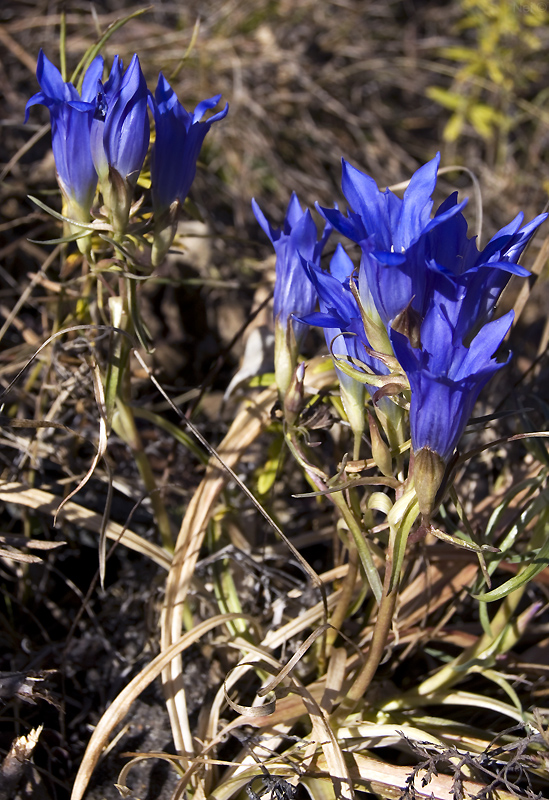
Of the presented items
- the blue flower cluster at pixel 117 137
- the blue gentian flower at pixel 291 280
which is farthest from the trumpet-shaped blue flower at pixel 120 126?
the blue gentian flower at pixel 291 280

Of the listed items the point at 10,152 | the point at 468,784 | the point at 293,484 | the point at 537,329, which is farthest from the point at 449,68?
the point at 468,784

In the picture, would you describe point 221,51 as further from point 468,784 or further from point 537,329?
point 468,784

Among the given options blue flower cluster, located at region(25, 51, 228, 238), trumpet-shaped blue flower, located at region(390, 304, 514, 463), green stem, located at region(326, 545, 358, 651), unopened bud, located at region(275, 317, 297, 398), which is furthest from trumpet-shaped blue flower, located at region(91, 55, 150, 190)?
green stem, located at region(326, 545, 358, 651)

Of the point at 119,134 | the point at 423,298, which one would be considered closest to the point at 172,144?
the point at 119,134

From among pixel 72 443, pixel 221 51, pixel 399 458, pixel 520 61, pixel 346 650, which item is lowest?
pixel 346 650

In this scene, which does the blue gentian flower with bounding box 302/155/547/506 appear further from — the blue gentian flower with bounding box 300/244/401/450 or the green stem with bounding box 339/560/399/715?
the green stem with bounding box 339/560/399/715

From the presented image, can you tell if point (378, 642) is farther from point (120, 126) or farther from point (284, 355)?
point (120, 126)
